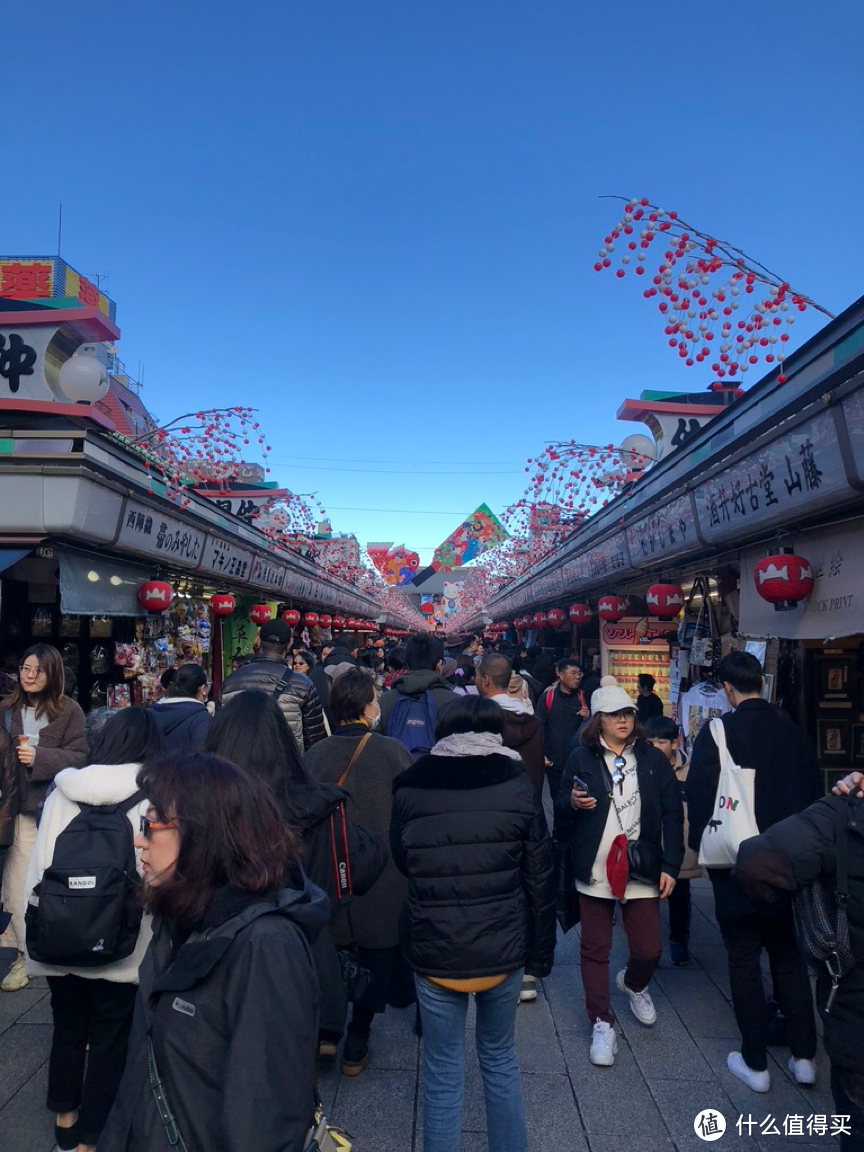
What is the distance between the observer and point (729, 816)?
3.75 m

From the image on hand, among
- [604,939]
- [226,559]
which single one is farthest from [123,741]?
[226,559]

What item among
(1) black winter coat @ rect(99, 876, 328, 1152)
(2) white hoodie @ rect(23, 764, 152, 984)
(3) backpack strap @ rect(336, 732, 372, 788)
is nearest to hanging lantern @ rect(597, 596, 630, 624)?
(3) backpack strap @ rect(336, 732, 372, 788)

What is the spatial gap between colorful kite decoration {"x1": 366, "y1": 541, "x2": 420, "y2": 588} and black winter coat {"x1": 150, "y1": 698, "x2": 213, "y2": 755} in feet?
192

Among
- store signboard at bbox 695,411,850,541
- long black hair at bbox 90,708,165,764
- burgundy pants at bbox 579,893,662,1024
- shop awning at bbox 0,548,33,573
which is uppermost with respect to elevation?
store signboard at bbox 695,411,850,541

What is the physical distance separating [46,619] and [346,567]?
61.8 ft

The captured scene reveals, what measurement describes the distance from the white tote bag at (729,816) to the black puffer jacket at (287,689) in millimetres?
2418

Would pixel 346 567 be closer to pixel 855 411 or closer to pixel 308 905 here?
pixel 855 411

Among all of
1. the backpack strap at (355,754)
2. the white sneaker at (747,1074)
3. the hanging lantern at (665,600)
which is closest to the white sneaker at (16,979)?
the backpack strap at (355,754)

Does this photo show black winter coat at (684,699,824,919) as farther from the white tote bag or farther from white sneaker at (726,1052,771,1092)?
white sneaker at (726,1052,771,1092)

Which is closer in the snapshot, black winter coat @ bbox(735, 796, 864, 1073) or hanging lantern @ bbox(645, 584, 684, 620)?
black winter coat @ bbox(735, 796, 864, 1073)

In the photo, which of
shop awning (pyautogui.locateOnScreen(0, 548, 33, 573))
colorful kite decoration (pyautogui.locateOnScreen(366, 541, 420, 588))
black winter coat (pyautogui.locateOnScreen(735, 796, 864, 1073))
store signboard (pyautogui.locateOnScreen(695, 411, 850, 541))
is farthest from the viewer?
colorful kite decoration (pyautogui.locateOnScreen(366, 541, 420, 588))

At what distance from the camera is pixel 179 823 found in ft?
5.70

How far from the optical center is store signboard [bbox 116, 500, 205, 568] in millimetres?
7008

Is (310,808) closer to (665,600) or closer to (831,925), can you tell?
(831,925)
